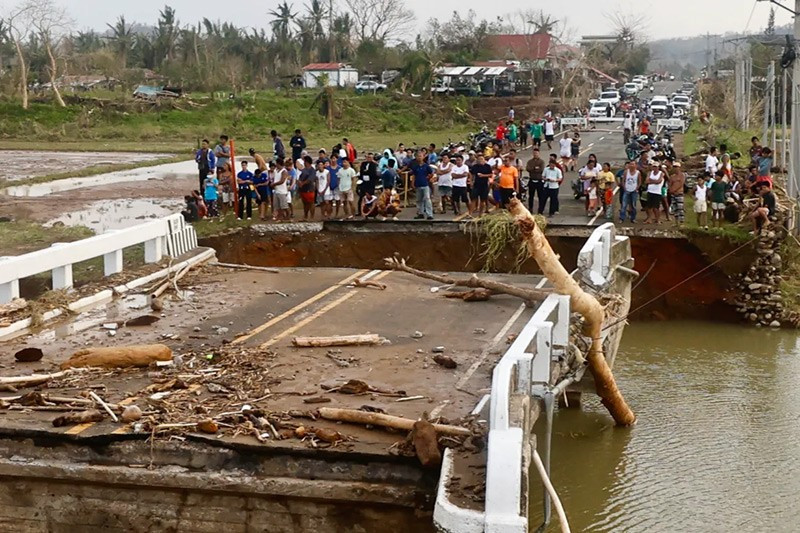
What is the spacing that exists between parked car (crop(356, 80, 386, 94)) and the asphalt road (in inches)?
691

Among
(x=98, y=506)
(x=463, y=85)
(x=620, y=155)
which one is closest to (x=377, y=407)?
(x=98, y=506)

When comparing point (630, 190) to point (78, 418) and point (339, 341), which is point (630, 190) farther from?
point (78, 418)

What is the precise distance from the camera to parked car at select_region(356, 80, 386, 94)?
68500 mm

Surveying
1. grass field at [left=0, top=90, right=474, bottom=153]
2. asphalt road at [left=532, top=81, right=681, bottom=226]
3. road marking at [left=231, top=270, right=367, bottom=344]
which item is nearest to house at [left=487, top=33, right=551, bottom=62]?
grass field at [left=0, top=90, right=474, bottom=153]

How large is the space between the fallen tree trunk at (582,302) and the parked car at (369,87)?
5515 cm

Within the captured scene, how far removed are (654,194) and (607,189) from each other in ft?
5.17

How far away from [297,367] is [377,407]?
5.58 feet

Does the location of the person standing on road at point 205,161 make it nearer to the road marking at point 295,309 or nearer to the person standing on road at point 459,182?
the person standing on road at point 459,182

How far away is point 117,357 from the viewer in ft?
35.6

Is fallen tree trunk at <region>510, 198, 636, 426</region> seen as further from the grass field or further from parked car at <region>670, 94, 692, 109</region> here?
parked car at <region>670, 94, 692, 109</region>

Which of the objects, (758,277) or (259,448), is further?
(758,277)

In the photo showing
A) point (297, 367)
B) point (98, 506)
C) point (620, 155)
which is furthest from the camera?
point (620, 155)

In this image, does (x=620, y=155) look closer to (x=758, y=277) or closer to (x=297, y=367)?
(x=758, y=277)

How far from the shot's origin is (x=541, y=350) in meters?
10.1
